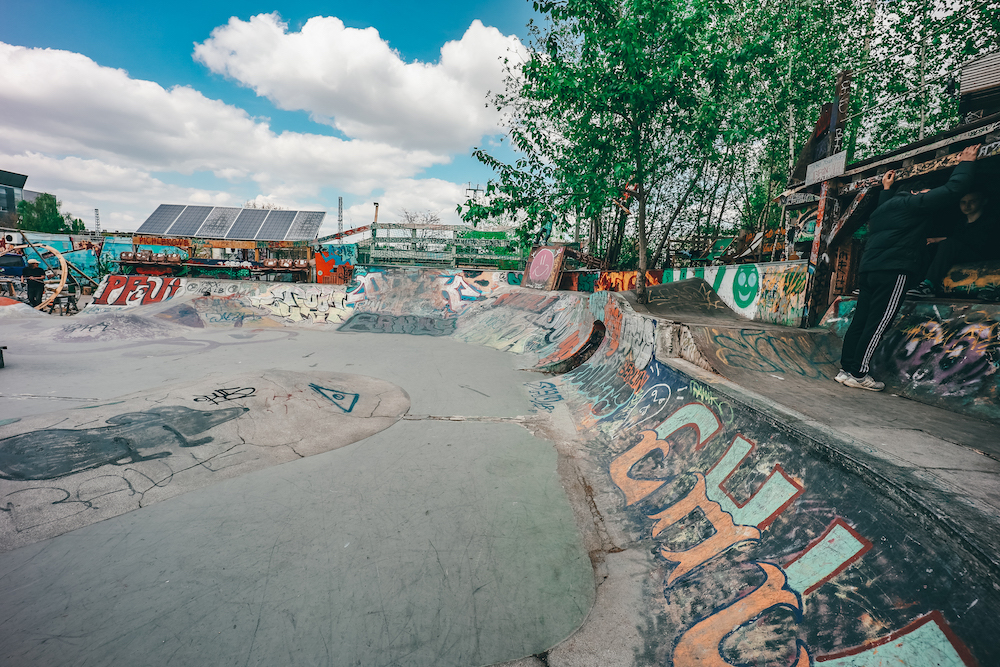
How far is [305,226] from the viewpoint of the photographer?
1041 inches

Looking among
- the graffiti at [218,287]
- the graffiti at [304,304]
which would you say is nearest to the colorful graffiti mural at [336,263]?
the graffiti at [304,304]

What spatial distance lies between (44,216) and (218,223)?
34.7 m

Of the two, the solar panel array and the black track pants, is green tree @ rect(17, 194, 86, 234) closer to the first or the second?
the solar panel array

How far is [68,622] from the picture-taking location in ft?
6.96

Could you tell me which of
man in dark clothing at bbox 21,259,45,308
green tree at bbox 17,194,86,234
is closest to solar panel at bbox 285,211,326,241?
man in dark clothing at bbox 21,259,45,308

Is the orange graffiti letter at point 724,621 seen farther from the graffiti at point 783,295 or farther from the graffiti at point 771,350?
the graffiti at point 783,295

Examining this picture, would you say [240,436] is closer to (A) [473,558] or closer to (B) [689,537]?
(A) [473,558]

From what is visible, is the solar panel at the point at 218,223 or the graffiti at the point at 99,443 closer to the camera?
the graffiti at the point at 99,443

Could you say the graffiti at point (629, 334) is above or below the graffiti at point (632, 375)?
above

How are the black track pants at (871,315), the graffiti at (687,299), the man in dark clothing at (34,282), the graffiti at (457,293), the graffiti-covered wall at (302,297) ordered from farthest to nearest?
the man in dark clothing at (34,282) → the graffiti at (457,293) → the graffiti-covered wall at (302,297) → the graffiti at (687,299) → the black track pants at (871,315)

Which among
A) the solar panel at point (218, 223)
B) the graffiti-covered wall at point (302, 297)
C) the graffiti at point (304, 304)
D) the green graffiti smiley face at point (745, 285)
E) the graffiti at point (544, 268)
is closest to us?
the green graffiti smiley face at point (745, 285)

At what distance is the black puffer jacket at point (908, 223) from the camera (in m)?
3.69

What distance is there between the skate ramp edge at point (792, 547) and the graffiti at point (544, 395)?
2193 mm

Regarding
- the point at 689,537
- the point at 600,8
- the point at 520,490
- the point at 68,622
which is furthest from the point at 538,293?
the point at 68,622
